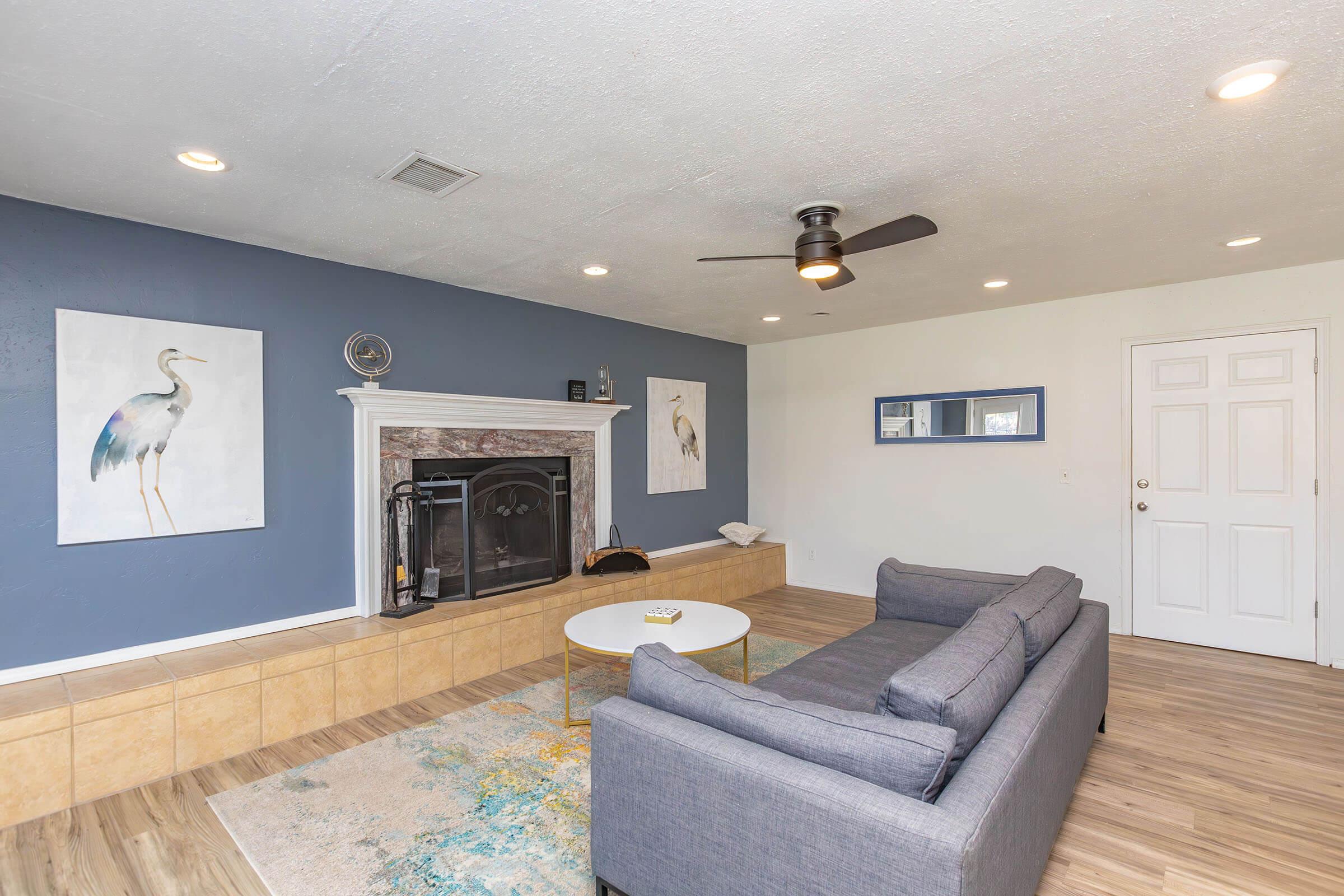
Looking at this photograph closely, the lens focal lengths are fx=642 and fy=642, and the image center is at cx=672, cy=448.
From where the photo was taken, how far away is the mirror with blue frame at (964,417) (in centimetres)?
485

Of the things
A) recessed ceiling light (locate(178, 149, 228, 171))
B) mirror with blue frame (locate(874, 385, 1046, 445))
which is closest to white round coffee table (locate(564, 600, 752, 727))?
recessed ceiling light (locate(178, 149, 228, 171))

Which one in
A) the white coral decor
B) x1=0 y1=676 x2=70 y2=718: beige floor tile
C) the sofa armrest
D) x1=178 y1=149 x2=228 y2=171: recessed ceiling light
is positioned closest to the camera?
the sofa armrest

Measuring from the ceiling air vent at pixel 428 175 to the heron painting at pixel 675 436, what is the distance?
3.08 metres

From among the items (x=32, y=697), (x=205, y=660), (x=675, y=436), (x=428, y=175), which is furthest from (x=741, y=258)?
(x=32, y=697)

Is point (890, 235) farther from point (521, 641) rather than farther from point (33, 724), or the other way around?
point (33, 724)

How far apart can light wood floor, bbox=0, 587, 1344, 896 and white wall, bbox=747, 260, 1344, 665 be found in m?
1.28

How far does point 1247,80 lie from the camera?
182 cm

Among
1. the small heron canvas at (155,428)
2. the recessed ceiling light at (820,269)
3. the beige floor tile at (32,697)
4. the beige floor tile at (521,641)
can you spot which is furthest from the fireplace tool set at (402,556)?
the recessed ceiling light at (820,269)

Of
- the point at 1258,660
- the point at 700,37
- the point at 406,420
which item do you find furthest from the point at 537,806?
the point at 1258,660

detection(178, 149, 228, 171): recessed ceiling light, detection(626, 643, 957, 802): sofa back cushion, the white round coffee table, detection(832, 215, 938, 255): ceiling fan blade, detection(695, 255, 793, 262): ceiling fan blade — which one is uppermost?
detection(178, 149, 228, 171): recessed ceiling light

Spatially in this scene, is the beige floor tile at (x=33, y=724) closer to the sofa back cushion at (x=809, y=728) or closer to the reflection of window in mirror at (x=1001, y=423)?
the sofa back cushion at (x=809, y=728)

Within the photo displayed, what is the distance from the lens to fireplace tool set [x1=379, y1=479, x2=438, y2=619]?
372 cm

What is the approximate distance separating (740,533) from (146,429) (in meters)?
4.48

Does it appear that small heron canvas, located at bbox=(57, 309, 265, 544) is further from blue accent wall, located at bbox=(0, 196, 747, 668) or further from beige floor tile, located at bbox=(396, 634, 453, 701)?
beige floor tile, located at bbox=(396, 634, 453, 701)
